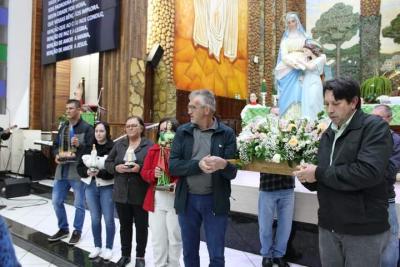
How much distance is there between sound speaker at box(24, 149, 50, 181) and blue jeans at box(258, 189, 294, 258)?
627cm

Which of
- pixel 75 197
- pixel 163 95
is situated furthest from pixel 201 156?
pixel 163 95

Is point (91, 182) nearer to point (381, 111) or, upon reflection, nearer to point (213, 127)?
point (213, 127)

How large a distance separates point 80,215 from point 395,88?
323 inches

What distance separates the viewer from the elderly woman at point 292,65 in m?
5.42

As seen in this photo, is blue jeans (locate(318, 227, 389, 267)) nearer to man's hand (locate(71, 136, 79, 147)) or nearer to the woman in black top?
the woman in black top

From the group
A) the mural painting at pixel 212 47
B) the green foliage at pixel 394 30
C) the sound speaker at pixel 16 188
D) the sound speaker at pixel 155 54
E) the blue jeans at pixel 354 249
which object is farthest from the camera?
the green foliage at pixel 394 30

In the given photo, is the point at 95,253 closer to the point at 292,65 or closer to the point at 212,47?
the point at 292,65

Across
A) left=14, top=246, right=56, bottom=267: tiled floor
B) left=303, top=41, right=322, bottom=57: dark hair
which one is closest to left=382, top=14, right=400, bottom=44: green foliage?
left=303, top=41, right=322, bottom=57: dark hair

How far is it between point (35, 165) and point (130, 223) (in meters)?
5.63

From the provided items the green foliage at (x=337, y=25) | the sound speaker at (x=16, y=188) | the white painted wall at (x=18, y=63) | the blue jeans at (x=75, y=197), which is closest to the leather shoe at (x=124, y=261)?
the blue jeans at (x=75, y=197)

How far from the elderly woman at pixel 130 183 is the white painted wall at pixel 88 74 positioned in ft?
21.4

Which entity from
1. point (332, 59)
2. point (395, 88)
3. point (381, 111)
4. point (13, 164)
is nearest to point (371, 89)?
point (381, 111)

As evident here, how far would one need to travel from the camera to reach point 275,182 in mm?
3330

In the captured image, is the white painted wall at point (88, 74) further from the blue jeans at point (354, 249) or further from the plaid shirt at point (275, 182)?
the blue jeans at point (354, 249)
